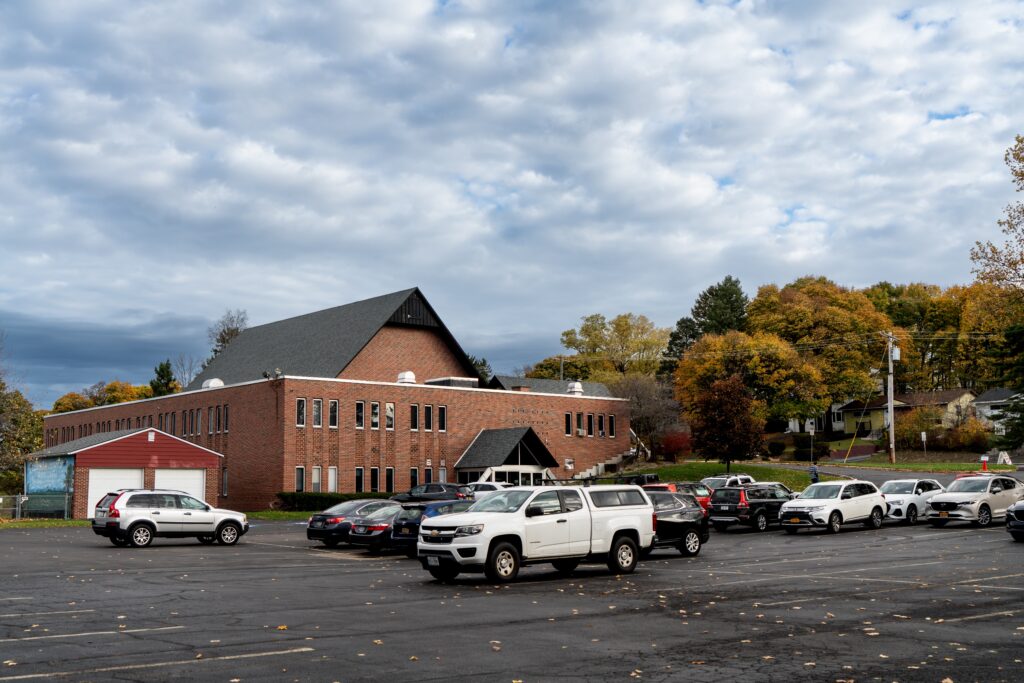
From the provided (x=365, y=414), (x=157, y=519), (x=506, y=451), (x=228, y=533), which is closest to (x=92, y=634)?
(x=157, y=519)

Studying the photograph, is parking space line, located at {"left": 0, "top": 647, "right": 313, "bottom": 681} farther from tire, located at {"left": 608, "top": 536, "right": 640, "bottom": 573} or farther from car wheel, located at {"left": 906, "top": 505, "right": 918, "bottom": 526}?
car wheel, located at {"left": 906, "top": 505, "right": 918, "bottom": 526}

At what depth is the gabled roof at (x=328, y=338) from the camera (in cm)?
6347

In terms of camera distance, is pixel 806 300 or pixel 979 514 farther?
pixel 806 300

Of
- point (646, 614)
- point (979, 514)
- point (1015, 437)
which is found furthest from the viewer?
point (1015, 437)

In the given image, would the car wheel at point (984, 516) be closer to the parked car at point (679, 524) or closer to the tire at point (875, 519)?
the tire at point (875, 519)

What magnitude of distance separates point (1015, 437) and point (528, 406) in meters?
28.6

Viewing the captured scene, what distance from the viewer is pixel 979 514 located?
108 ft

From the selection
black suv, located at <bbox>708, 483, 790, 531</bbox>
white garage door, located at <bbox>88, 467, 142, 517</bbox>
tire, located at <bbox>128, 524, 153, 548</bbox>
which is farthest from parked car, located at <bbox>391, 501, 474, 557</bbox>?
white garage door, located at <bbox>88, 467, 142, 517</bbox>

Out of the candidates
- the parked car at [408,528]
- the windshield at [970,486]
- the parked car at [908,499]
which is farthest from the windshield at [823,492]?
the parked car at [408,528]

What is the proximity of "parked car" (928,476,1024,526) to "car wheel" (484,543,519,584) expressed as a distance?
2010 centimetres

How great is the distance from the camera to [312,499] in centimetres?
5203

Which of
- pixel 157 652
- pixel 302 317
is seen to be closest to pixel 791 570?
pixel 157 652

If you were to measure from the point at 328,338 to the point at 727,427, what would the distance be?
1057 inches

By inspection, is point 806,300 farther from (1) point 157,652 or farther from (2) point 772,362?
(1) point 157,652
